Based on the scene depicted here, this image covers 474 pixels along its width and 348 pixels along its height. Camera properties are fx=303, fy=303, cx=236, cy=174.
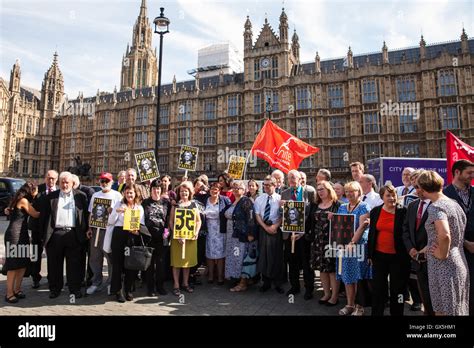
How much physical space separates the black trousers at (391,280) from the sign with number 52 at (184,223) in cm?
318

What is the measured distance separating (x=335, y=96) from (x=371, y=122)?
176 inches

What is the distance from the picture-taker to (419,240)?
401 centimetres

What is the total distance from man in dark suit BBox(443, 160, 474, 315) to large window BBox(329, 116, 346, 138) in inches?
1070

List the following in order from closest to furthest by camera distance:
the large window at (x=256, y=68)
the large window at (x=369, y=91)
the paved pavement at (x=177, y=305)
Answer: the paved pavement at (x=177, y=305) < the large window at (x=369, y=91) < the large window at (x=256, y=68)

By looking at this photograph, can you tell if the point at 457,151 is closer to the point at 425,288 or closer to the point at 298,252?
the point at 298,252

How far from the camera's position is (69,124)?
4697cm

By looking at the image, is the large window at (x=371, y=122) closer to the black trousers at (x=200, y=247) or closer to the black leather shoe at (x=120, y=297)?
the black trousers at (x=200, y=247)

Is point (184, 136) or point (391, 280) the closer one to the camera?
point (391, 280)

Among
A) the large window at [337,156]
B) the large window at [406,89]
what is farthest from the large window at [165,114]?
the large window at [406,89]

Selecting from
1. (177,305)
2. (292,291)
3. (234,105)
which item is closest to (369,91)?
(234,105)

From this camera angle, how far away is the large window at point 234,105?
1367 inches

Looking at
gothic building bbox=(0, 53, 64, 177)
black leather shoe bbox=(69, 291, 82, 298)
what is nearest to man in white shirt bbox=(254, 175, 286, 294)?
black leather shoe bbox=(69, 291, 82, 298)
